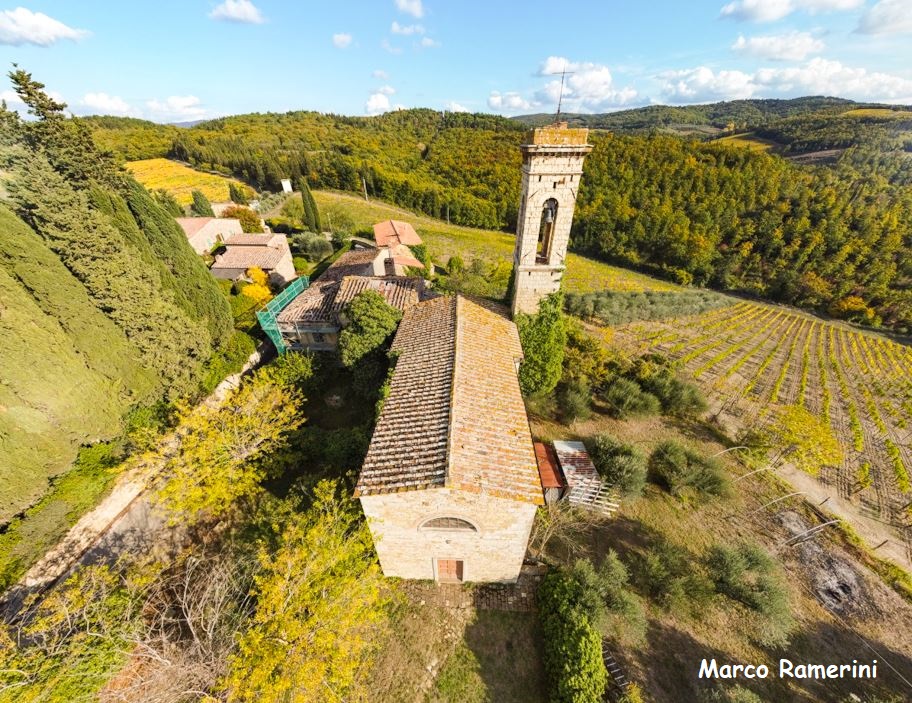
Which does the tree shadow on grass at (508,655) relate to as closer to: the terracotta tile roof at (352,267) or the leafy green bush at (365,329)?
the leafy green bush at (365,329)

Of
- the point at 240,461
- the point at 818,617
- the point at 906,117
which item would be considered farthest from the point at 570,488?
the point at 906,117

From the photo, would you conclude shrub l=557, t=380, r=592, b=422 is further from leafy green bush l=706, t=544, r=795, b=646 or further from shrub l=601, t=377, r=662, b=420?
leafy green bush l=706, t=544, r=795, b=646

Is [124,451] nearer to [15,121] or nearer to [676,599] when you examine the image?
[15,121]

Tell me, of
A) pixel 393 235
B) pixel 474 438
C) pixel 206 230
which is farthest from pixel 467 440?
pixel 206 230

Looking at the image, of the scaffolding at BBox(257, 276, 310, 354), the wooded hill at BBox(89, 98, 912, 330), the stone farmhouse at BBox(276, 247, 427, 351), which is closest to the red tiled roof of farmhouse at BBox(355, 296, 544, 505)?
the stone farmhouse at BBox(276, 247, 427, 351)

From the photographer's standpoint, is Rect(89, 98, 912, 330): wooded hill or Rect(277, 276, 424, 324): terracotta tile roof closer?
Rect(277, 276, 424, 324): terracotta tile roof

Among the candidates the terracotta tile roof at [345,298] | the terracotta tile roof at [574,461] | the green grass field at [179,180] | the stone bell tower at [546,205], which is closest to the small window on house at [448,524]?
the terracotta tile roof at [574,461]
